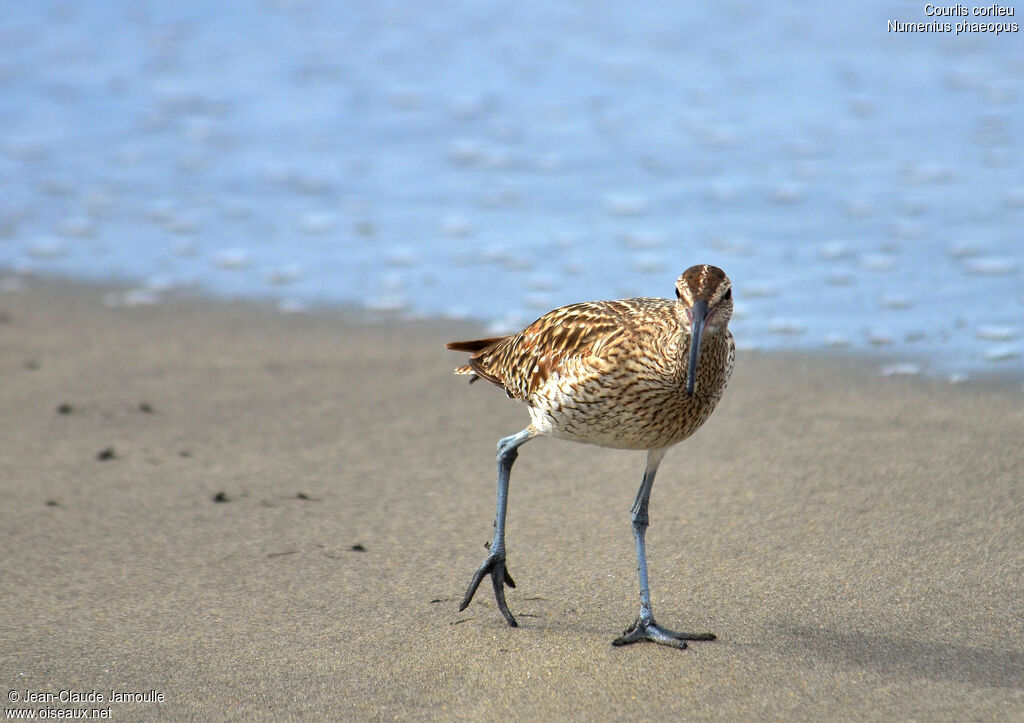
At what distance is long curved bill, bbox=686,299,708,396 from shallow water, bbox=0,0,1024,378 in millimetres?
3198

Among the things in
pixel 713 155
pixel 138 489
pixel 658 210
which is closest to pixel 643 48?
pixel 713 155

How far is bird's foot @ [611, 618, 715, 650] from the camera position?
4379 millimetres

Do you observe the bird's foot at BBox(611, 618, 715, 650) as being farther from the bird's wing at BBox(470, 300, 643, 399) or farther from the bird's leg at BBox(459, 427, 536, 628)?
the bird's wing at BBox(470, 300, 643, 399)

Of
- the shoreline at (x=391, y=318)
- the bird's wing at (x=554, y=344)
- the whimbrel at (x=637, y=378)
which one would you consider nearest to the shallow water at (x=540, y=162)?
the shoreline at (x=391, y=318)

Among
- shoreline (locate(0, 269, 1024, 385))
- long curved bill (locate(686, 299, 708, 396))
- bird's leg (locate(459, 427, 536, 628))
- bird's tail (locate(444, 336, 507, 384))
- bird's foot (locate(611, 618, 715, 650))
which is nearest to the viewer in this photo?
long curved bill (locate(686, 299, 708, 396))

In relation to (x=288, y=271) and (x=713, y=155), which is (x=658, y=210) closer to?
(x=713, y=155)

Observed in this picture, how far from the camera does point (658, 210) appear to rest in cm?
955

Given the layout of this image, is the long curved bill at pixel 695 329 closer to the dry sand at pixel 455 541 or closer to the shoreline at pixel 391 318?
the dry sand at pixel 455 541

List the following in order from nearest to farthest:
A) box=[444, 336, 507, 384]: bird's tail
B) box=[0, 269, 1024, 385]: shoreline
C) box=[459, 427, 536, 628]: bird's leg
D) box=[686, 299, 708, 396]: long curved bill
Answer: box=[686, 299, 708, 396]: long curved bill
box=[459, 427, 536, 628]: bird's leg
box=[444, 336, 507, 384]: bird's tail
box=[0, 269, 1024, 385]: shoreline

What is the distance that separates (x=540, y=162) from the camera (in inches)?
423

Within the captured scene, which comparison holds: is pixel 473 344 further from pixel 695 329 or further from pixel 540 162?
pixel 540 162

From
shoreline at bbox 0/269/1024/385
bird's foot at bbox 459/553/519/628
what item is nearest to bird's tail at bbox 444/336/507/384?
bird's foot at bbox 459/553/519/628

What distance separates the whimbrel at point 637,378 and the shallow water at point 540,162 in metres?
2.93

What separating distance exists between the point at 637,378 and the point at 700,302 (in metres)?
0.36
